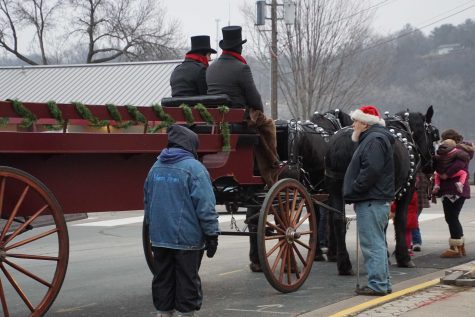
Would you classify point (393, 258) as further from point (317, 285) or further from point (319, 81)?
point (319, 81)

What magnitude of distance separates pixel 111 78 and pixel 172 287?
26.9m

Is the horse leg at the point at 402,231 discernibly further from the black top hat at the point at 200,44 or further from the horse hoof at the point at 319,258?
the black top hat at the point at 200,44

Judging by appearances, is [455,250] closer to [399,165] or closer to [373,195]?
[399,165]

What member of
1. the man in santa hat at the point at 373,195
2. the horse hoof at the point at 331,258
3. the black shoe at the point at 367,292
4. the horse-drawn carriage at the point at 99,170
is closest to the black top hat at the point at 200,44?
the horse-drawn carriage at the point at 99,170

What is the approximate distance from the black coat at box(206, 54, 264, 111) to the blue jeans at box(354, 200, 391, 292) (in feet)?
Result: 5.58

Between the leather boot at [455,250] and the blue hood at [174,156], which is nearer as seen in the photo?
the blue hood at [174,156]

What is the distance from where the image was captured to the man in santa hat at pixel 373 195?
8.27 meters

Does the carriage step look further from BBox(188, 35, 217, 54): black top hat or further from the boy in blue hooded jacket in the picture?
the boy in blue hooded jacket

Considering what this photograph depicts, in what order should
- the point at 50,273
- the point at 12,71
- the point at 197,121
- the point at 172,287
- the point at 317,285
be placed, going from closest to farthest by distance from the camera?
the point at 172,287, the point at 197,121, the point at 317,285, the point at 50,273, the point at 12,71

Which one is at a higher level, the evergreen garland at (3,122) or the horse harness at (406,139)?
the evergreen garland at (3,122)

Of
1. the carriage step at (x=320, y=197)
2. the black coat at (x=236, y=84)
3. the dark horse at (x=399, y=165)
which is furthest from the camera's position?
the carriage step at (x=320, y=197)

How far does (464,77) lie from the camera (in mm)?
65188

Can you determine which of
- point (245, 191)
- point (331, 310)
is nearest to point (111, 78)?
point (245, 191)

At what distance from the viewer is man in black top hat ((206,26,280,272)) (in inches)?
360
